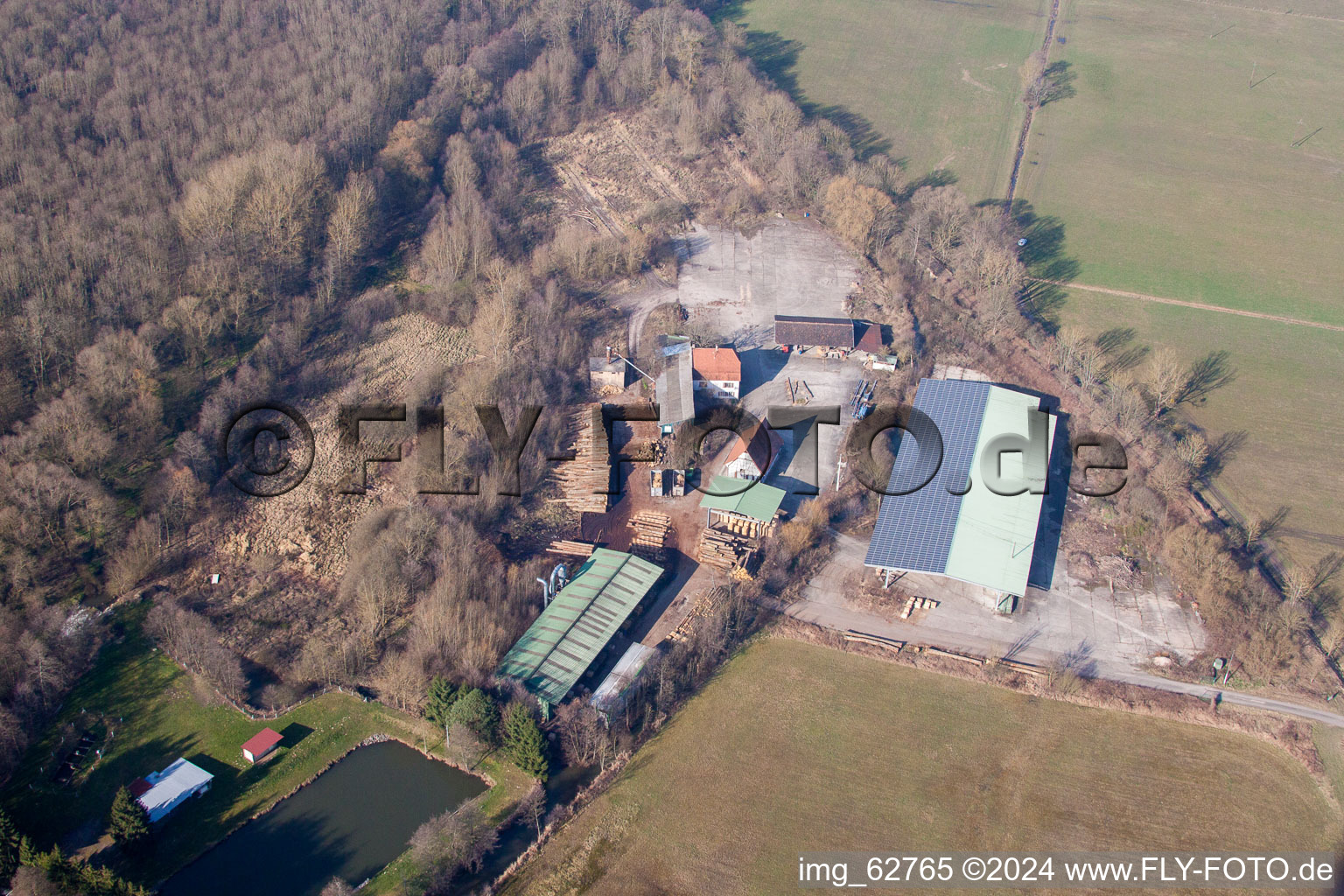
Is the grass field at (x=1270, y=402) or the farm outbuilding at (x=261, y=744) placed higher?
the grass field at (x=1270, y=402)

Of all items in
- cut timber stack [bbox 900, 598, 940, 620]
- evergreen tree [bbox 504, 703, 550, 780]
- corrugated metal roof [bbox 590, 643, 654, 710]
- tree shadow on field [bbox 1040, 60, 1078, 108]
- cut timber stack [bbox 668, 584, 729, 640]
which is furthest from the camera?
tree shadow on field [bbox 1040, 60, 1078, 108]

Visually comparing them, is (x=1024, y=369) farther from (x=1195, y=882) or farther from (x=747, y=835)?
(x=747, y=835)

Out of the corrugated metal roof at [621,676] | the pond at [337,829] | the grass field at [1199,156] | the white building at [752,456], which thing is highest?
the grass field at [1199,156]

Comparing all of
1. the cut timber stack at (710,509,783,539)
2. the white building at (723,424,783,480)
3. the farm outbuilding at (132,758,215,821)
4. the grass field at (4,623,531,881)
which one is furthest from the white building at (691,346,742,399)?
the farm outbuilding at (132,758,215,821)

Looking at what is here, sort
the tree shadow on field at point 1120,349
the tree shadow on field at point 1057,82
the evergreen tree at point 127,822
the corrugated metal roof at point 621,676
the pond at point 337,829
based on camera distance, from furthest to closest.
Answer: the tree shadow on field at point 1057,82 → the tree shadow on field at point 1120,349 → the corrugated metal roof at point 621,676 → the pond at point 337,829 → the evergreen tree at point 127,822

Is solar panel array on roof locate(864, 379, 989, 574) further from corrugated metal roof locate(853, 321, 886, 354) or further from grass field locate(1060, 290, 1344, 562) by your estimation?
grass field locate(1060, 290, 1344, 562)

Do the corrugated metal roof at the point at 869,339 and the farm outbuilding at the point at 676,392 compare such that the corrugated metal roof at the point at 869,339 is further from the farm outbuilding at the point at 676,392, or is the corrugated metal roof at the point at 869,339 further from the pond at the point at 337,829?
the pond at the point at 337,829

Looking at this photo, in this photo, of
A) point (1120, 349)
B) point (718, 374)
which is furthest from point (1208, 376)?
point (718, 374)

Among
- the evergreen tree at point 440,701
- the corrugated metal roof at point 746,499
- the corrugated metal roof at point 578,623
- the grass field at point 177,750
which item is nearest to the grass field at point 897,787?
the corrugated metal roof at point 578,623

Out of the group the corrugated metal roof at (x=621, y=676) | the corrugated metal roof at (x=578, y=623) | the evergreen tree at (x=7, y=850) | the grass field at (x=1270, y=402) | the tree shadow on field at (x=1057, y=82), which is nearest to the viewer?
the evergreen tree at (x=7, y=850)
